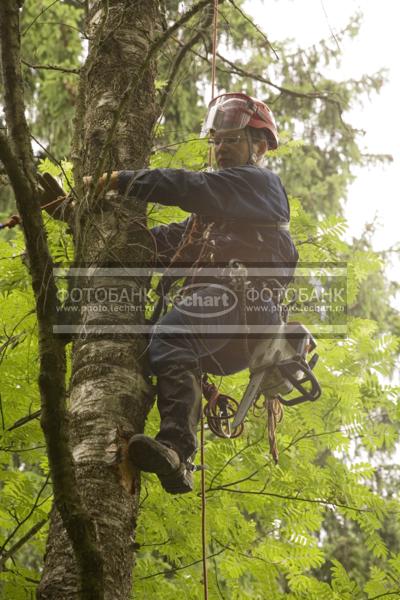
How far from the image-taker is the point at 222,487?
12.3ft

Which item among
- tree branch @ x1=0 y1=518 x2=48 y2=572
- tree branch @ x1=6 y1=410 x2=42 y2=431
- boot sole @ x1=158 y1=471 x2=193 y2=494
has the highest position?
tree branch @ x1=6 y1=410 x2=42 y2=431

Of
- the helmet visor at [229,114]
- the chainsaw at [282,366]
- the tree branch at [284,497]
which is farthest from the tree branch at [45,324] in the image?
the helmet visor at [229,114]

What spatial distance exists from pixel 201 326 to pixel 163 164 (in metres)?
1.30

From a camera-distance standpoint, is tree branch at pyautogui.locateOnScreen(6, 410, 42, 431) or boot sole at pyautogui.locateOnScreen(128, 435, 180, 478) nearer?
boot sole at pyautogui.locateOnScreen(128, 435, 180, 478)

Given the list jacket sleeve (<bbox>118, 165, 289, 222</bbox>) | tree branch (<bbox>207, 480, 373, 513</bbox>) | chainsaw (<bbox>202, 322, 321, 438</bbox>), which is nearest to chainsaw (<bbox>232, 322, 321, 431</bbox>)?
chainsaw (<bbox>202, 322, 321, 438</bbox>)

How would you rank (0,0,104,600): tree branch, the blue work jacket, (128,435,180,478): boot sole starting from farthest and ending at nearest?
the blue work jacket
(128,435,180,478): boot sole
(0,0,104,600): tree branch

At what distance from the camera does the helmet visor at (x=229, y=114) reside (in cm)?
386

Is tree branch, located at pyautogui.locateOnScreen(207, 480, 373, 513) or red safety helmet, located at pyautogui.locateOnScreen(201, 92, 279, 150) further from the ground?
red safety helmet, located at pyautogui.locateOnScreen(201, 92, 279, 150)

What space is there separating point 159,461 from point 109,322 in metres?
0.61

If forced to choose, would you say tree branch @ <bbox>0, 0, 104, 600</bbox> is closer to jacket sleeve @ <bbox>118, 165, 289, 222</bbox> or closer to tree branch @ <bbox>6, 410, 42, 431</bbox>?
jacket sleeve @ <bbox>118, 165, 289, 222</bbox>

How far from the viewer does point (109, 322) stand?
2951 millimetres

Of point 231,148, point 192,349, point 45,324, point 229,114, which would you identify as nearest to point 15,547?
point 192,349

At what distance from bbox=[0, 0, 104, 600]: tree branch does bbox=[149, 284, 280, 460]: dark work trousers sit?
909 mm

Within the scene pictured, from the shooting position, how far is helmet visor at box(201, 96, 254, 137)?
386cm
